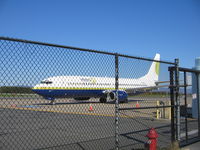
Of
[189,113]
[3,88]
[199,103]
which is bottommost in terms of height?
[189,113]

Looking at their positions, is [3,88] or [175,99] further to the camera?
[175,99]

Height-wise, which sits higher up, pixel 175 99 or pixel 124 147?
pixel 175 99

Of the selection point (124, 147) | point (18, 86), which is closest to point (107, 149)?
point (124, 147)

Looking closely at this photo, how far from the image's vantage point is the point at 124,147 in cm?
581

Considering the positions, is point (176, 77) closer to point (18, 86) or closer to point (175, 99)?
point (175, 99)

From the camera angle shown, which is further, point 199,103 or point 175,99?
point 199,103

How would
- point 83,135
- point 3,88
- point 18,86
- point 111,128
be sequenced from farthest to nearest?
point 111,128 < point 83,135 < point 18,86 < point 3,88

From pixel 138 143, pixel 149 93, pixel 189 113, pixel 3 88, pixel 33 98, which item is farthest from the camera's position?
pixel 189 113

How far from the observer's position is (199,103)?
6.98 metres

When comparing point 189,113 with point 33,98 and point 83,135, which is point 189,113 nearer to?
point 83,135

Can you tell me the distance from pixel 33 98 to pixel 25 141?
3563 mm

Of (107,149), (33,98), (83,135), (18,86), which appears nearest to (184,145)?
(107,149)

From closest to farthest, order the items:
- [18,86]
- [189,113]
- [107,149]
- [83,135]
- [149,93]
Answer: [18,86], [107,149], [149,93], [83,135], [189,113]

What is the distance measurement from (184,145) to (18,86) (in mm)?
4668
